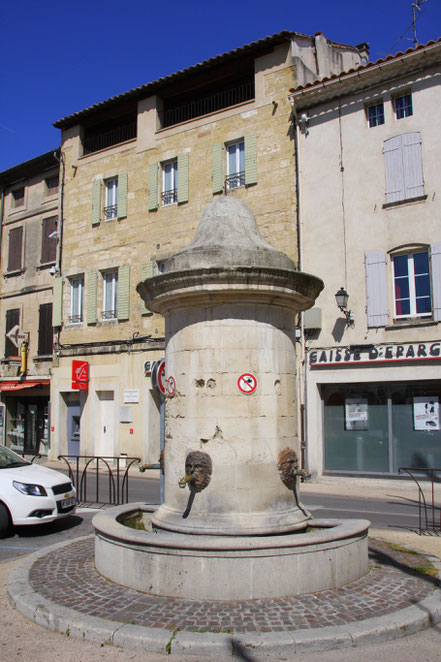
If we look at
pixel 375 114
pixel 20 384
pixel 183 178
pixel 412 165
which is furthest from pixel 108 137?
pixel 412 165

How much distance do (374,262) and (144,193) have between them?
9.63m

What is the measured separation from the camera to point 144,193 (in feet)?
70.5

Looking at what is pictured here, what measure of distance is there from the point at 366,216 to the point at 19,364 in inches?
624

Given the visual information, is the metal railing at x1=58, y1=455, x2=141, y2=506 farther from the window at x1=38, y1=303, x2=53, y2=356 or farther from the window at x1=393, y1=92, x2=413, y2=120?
the window at x1=393, y1=92, x2=413, y2=120

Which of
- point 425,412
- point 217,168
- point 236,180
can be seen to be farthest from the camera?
point 217,168

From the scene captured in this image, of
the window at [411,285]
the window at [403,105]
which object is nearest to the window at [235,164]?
the window at [403,105]

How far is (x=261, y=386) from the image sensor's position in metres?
6.47

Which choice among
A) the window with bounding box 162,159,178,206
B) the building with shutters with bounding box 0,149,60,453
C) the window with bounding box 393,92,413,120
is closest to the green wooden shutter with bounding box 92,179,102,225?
the building with shutters with bounding box 0,149,60,453

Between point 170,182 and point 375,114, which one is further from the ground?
point 375,114

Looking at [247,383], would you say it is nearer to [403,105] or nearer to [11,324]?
[403,105]

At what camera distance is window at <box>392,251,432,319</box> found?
15.4 metres

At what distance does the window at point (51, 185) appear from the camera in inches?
996

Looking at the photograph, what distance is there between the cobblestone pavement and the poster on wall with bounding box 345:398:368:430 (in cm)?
1004

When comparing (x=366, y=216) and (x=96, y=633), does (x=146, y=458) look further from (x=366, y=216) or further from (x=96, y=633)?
(x=96, y=633)
